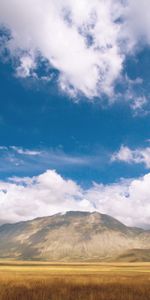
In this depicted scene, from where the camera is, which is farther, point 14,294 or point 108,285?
point 108,285

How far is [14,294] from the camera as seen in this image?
28531 millimetres

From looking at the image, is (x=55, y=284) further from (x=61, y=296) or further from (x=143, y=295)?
(x=143, y=295)

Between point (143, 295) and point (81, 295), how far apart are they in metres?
5.37

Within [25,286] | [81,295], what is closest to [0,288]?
[25,286]

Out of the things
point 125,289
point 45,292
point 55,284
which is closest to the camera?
point 45,292

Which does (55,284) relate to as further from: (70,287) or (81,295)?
(81,295)

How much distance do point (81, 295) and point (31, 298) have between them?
4357mm

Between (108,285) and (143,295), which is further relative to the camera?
(108,285)

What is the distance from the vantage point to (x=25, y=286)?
32312 millimetres

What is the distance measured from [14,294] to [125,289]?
405 inches

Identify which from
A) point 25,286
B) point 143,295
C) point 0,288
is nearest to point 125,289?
point 143,295

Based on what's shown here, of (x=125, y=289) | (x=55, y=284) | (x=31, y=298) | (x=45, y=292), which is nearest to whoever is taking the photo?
(x=31, y=298)

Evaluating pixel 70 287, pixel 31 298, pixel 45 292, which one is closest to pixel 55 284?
pixel 70 287

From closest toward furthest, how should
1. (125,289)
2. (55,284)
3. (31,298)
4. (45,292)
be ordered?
(31,298), (45,292), (125,289), (55,284)
